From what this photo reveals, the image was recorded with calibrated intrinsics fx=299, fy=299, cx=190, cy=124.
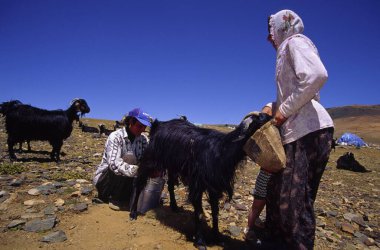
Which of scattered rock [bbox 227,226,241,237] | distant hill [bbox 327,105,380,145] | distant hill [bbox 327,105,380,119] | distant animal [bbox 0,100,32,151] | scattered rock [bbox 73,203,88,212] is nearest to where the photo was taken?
scattered rock [bbox 227,226,241,237]

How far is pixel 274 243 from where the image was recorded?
345 cm

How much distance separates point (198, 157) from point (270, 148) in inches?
55.9

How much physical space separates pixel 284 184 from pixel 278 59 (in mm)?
1285

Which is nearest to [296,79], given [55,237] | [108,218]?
[108,218]

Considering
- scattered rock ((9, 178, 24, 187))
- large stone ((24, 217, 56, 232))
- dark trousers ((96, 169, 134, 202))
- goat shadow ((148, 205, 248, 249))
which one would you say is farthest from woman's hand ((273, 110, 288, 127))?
scattered rock ((9, 178, 24, 187))

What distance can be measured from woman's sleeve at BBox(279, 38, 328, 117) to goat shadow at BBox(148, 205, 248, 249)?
215 centimetres

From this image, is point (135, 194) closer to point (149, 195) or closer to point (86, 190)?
point (149, 195)

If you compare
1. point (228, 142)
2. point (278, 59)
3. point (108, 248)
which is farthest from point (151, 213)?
point (278, 59)

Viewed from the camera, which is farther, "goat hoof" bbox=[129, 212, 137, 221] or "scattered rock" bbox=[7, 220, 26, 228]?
"goat hoof" bbox=[129, 212, 137, 221]

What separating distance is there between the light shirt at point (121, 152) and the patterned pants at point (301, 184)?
255 cm

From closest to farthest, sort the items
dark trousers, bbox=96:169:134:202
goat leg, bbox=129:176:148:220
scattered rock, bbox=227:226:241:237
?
1. scattered rock, bbox=227:226:241:237
2. goat leg, bbox=129:176:148:220
3. dark trousers, bbox=96:169:134:202

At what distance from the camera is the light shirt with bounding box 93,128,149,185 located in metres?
4.77

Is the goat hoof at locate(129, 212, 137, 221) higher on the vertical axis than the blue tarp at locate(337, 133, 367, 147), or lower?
lower

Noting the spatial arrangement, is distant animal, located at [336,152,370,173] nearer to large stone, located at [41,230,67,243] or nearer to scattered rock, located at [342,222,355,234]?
scattered rock, located at [342,222,355,234]
